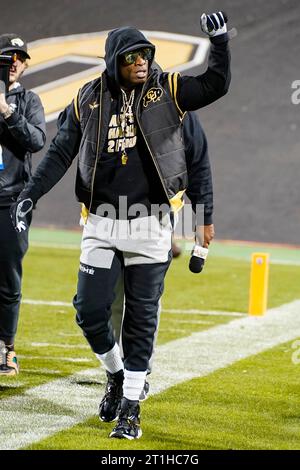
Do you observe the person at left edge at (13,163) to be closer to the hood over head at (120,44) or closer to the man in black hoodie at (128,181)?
the man in black hoodie at (128,181)

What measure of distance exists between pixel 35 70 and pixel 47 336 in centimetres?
1079

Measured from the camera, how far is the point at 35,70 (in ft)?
58.0

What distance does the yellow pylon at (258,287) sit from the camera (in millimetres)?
9016

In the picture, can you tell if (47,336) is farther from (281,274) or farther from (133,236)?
(281,274)

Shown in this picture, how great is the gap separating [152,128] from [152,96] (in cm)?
14

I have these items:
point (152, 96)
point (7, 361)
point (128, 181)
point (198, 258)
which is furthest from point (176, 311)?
point (152, 96)

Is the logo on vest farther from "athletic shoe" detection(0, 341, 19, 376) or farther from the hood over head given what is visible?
"athletic shoe" detection(0, 341, 19, 376)

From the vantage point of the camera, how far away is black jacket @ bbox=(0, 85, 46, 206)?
5.75 metres

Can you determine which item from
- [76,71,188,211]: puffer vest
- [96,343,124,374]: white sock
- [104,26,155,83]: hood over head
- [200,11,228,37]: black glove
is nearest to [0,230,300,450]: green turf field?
[96,343,124,374]: white sock

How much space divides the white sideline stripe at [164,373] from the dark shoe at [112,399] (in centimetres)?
13

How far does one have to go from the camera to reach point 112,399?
4832mm
